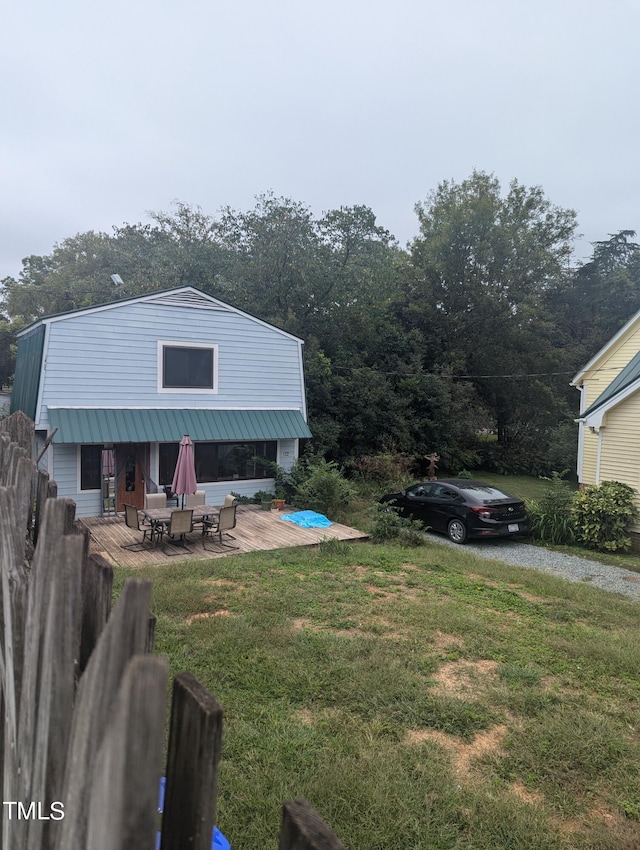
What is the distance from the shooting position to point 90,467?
1328 cm

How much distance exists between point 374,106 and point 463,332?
42.1 ft

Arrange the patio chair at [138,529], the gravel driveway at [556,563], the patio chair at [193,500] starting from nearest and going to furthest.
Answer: the gravel driveway at [556,563] → the patio chair at [138,529] → the patio chair at [193,500]

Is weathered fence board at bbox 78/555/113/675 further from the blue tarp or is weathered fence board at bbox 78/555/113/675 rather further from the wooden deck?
the blue tarp

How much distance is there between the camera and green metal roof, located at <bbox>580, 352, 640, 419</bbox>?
40.1 feet

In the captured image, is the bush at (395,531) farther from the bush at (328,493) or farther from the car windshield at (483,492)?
the bush at (328,493)

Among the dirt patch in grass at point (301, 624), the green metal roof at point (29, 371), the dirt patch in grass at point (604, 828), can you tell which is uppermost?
the green metal roof at point (29, 371)

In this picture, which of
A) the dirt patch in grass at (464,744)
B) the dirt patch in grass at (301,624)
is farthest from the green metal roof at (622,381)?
the dirt patch in grass at (464,744)

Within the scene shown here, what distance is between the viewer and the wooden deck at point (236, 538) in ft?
31.3

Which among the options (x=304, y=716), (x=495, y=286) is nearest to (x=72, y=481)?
(x=304, y=716)

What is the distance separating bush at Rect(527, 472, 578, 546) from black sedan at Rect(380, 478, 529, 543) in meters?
0.57

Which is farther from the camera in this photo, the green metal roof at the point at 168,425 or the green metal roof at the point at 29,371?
the green metal roof at the point at 29,371

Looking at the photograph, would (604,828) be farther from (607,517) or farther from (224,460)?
(224,460)

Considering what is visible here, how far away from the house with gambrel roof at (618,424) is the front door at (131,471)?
480 inches

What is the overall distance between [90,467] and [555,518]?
39.9 ft
